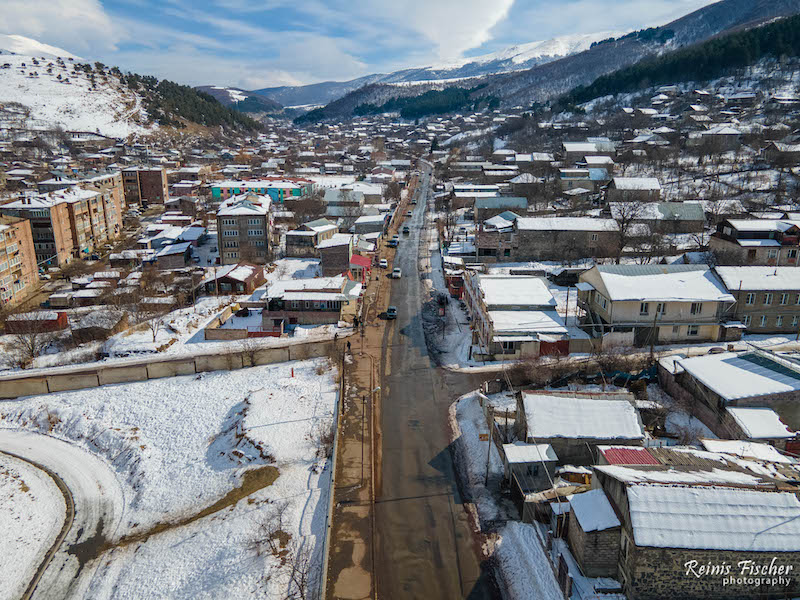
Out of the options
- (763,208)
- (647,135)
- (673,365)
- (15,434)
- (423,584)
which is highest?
(647,135)

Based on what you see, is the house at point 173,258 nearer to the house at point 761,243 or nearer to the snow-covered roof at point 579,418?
the snow-covered roof at point 579,418

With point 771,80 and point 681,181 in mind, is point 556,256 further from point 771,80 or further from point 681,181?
point 771,80

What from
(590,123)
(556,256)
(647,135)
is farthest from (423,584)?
(590,123)

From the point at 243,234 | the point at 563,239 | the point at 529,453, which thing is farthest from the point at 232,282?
the point at 529,453

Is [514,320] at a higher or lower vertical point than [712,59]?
lower

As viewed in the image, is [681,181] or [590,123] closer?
[681,181]

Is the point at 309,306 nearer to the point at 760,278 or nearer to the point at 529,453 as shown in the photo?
the point at 529,453

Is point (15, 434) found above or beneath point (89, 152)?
beneath
